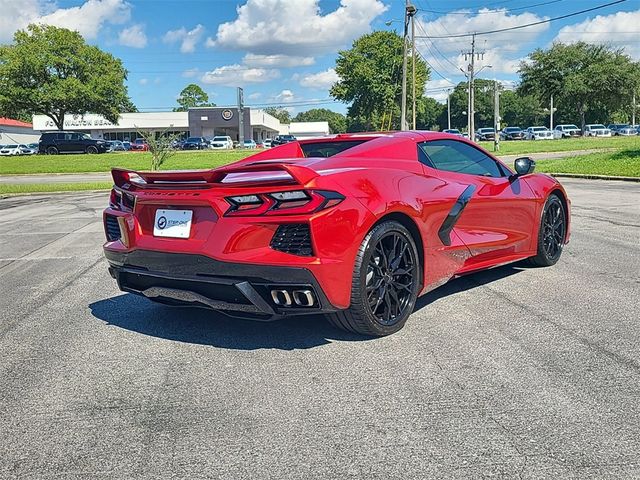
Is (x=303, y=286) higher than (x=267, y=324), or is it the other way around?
(x=303, y=286)

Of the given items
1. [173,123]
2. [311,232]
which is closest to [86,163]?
[311,232]

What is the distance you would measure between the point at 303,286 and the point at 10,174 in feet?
116

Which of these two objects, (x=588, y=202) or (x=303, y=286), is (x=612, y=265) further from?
(x=588, y=202)

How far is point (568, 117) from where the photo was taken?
326 feet

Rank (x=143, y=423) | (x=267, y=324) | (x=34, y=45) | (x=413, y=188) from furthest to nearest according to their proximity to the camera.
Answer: (x=34, y=45) → (x=267, y=324) → (x=413, y=188) → (x=143, y=423)

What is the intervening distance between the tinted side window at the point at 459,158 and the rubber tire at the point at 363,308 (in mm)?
939

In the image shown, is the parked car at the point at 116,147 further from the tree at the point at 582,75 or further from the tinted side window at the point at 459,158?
the tinted side window at the point at 459,158

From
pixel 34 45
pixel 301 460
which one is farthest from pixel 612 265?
pixel 34 45

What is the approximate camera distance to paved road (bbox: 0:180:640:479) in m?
2.56

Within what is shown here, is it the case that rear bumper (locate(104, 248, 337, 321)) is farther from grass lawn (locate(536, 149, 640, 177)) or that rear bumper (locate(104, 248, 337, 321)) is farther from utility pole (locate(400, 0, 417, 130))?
utility pole (locate(400, 0, 417, 130))

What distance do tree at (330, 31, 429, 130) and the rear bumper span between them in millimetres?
72903

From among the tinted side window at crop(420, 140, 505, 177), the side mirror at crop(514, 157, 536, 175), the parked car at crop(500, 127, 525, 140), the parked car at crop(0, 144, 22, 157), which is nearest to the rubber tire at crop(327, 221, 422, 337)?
the tinted side window at crop(420, 140, 505, 177)

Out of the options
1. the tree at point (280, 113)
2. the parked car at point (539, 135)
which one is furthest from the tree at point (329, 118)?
the parked car at point (539, 135)

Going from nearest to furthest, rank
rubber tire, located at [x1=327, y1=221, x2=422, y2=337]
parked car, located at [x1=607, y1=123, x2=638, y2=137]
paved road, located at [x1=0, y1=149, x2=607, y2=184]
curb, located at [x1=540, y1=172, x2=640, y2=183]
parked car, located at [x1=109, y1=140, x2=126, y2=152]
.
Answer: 1. rubber tire, located at [x1=327, y1=221, x2=422, y2=337]
2. curb, located at [x1=540, y1=172, x2=640, y2=183]
3. paved road, located at [x1=0, y1=149, x2=607, y2=184]
4. parked car, located at [x1=109, y1=140, x2=126, y2=152]
5. parked car, located at [x1=607, y1=123, x2=638, y2=137]
